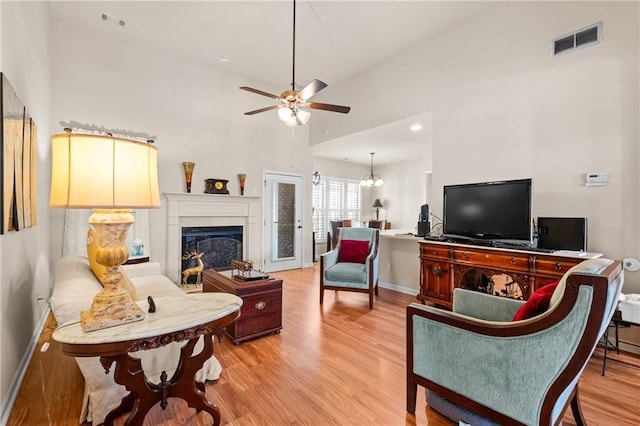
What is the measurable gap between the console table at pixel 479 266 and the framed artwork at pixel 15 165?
369cm

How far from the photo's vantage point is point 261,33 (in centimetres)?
408

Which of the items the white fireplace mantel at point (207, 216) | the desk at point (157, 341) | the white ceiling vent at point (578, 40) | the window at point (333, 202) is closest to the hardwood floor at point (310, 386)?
the desk at point (157, 341)

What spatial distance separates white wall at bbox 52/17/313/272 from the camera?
12.8ft

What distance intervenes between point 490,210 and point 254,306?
2701mm

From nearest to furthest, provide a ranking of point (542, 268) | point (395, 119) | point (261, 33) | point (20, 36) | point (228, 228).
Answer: point (20, 36), point (542, 268), point (261, 33), point (395, 119), point (228, 228)

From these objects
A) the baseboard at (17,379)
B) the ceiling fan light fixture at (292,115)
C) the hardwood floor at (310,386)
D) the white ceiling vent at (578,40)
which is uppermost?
the white ceiling vent at (578,40)

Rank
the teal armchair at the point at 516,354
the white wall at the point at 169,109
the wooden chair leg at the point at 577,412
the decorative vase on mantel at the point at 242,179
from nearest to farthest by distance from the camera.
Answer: the teal armchair at the point at 516,354 → the wooden chair leg at the point at 577,412 → the white wall at the point at 169,109 → the decorative vase on mantel at the point at 242,179

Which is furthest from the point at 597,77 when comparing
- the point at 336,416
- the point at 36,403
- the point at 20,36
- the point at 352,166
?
the point at 352,166

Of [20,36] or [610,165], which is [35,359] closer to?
[20,36]

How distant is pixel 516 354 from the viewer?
1.29 m

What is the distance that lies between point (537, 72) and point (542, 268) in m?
2.10

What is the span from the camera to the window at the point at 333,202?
8.00m

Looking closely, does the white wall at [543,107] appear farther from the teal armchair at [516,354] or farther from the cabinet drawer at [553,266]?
the teal armchair at [516,354]

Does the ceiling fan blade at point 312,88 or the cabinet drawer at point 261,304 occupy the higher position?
the ceiling fan blade at point 312,88
